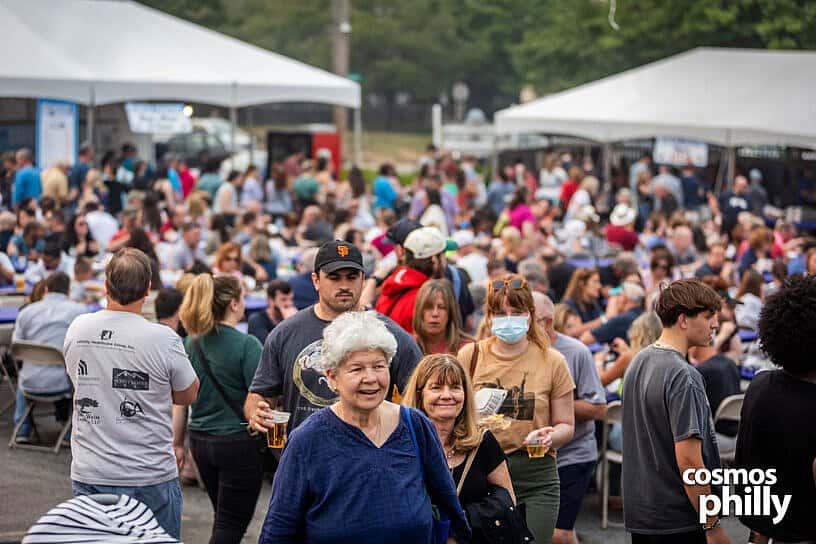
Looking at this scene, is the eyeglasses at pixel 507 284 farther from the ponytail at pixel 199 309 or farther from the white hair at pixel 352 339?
the white hair at pixel 352 339

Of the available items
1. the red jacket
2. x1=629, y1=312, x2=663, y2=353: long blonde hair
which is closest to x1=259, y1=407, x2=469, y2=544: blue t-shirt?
the red jacket

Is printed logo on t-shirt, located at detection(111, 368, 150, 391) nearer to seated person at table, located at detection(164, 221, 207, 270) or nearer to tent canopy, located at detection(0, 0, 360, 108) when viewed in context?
seated person at table, located at detection(164, 221, 207, 270)

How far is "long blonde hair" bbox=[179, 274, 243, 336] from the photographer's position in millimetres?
6281

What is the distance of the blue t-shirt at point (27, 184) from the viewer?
17359 mm

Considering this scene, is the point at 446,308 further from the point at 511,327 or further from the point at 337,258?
the point at 337,258

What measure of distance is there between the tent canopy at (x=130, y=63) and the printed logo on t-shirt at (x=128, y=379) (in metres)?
12.9

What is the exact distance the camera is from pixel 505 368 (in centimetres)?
539

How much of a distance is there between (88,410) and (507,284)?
1879 mm

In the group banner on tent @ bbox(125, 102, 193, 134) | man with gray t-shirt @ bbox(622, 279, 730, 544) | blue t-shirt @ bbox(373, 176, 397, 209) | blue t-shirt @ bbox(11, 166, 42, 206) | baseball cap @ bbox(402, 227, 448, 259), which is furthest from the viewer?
blue t-shirt @ bbox(373, 176, 397, 209)

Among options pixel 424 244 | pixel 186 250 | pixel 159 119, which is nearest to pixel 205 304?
pixel 424 244

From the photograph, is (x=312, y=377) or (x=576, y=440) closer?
(x=312, y=377)

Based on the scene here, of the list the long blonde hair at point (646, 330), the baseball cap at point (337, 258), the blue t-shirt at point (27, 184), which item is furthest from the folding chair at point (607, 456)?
the blue t-shirt at point (27, 184)

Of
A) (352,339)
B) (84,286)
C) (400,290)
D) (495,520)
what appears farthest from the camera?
(84,286)

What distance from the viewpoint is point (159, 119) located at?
20.6 m
